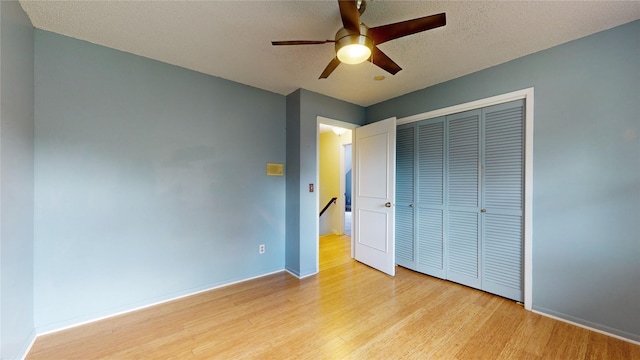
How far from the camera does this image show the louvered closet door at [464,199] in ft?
8.71

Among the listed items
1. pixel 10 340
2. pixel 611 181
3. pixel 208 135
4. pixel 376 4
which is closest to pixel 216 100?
pixel 208 135

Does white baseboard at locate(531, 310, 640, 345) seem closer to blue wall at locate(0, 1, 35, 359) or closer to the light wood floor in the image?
the light wood floor

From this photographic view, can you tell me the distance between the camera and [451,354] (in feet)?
5.55

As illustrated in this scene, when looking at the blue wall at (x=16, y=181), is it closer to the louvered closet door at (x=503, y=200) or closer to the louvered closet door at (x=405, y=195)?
the louvered closet door at (x=405, y=195)

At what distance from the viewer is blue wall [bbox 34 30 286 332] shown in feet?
6.36

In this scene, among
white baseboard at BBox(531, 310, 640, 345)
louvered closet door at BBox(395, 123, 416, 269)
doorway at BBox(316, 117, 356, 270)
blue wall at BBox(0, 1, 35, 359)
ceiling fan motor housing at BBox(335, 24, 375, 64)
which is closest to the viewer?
blue wall at BBox(0, 1, 35, 359)

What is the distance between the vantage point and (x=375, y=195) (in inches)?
131

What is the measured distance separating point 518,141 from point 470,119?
20.4 inches

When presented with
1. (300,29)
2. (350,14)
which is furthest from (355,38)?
(300,29)

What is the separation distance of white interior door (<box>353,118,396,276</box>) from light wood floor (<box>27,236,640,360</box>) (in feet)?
2.05

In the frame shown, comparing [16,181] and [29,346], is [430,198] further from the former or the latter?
[29,346]

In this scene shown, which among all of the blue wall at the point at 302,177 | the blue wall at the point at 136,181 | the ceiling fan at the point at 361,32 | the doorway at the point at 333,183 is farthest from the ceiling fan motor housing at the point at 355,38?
the doorway at the point at 333,183

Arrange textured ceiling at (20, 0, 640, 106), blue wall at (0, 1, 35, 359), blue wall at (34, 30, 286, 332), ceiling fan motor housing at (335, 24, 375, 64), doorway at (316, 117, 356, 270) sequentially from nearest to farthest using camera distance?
blue wall at (0, 1, 35, 359) → ceiling fan motor housing at (335, 24, 375, 64) → textured ceiling at (20, 0, 640, 106) → blue wall at (34, 30, 286, 332) → doorway at (316, 117, 356, 270)

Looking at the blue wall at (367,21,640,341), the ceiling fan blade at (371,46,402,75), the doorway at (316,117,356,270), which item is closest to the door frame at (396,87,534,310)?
the blue wall at (367,21,640,341)
